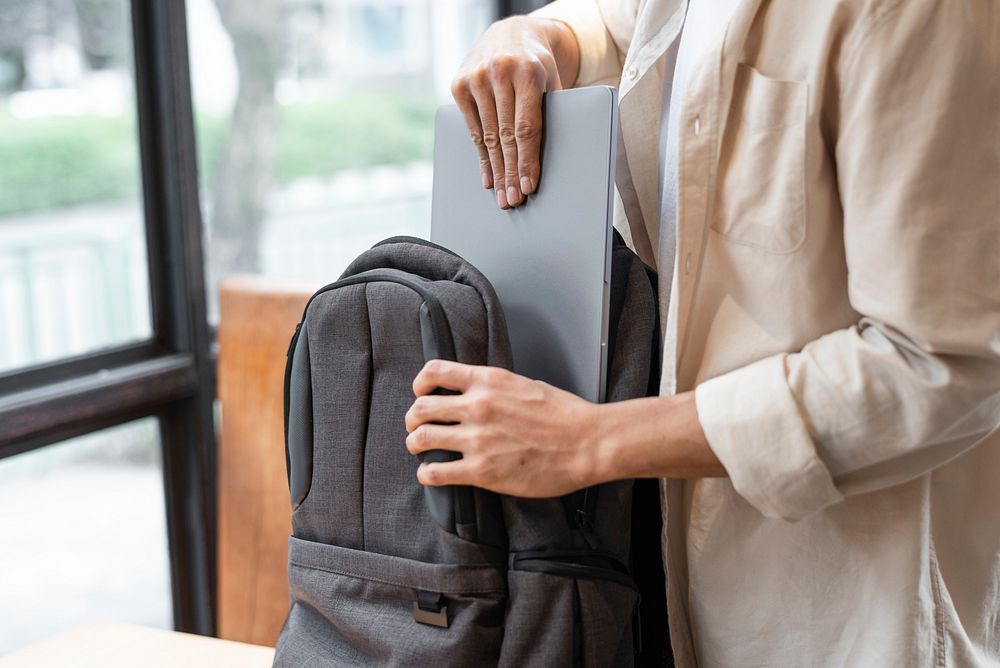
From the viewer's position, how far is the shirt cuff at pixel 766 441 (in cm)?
70

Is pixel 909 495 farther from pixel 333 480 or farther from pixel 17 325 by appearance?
pixel 17 325

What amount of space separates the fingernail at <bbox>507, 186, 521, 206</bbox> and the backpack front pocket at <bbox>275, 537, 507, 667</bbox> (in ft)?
1.05

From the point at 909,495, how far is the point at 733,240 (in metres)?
0.25

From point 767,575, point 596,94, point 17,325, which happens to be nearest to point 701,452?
point 767,575

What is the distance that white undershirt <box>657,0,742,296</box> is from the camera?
0.81 metres

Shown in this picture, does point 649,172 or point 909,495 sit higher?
point 649,172

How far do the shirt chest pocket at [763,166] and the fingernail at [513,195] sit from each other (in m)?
0.18

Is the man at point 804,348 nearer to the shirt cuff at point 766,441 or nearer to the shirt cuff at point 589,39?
the shirt cuff at point 766,441

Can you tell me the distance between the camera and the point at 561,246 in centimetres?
83

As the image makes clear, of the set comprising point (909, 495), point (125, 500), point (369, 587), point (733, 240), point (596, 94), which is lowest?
point (125, 500)

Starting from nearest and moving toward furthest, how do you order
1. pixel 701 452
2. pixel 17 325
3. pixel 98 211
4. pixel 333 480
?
1. pixel 701 452
2. pixel 333 480
3. pixel 17 325
4. pixel 98 211

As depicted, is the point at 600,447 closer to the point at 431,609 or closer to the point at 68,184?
the point at 431,609

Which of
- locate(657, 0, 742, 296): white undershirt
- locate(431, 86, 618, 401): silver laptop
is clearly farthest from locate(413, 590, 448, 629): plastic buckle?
locate(657, 0, 742, 296): white undershirt

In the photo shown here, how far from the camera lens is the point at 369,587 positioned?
0.83 meters
